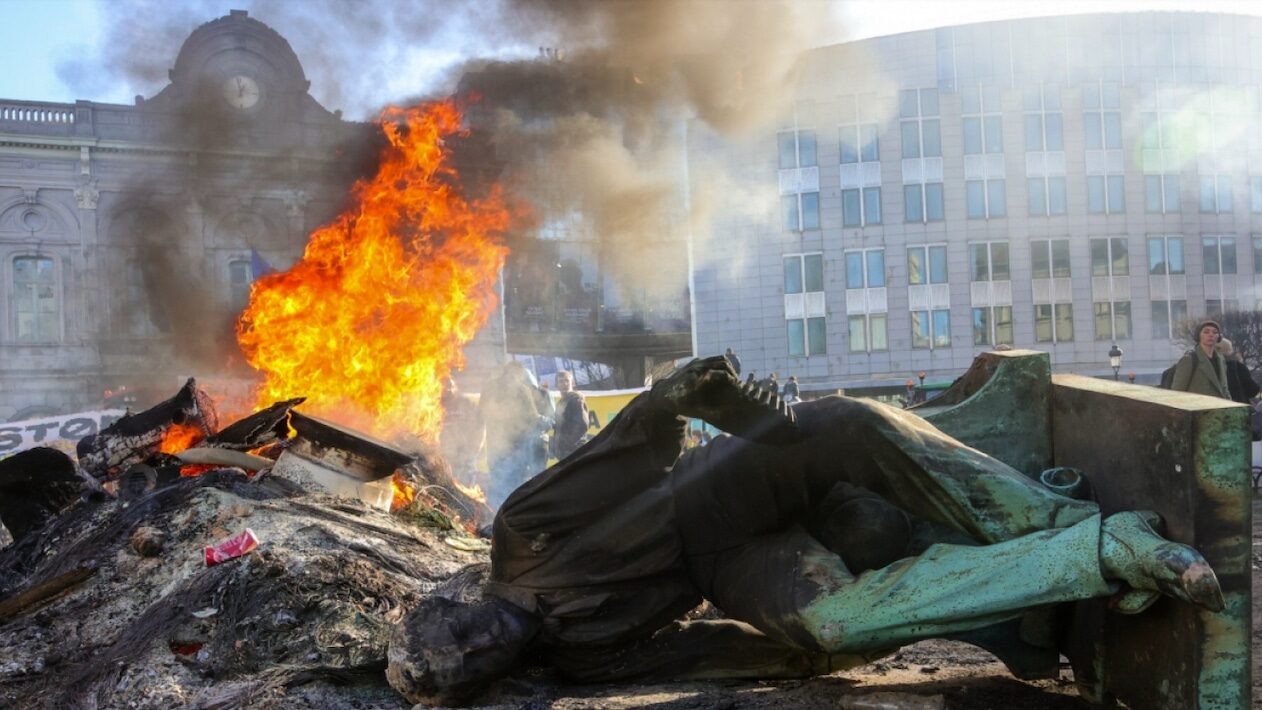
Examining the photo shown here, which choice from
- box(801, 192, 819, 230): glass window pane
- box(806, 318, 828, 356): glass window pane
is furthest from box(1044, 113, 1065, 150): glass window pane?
box(806, 318, 828, 356): glass window pane

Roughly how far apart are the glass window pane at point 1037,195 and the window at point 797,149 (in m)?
8.05

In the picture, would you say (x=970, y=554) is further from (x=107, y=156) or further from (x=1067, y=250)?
(x=1067, y=250)

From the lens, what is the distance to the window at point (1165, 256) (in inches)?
1451

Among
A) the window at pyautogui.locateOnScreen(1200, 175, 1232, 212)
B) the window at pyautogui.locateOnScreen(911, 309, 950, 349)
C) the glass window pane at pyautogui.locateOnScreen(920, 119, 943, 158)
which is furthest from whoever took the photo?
the window at pyautogui.locateOnScreen(1200, 175, 1232, 212)

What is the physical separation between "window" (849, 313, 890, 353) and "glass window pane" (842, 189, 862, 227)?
11.6 feet

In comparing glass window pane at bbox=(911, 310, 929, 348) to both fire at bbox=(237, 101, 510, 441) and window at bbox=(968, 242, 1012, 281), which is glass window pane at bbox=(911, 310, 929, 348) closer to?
window at bbox=(968, 242, 1012, 281)

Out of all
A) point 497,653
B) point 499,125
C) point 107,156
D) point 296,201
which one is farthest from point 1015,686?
point 107,156

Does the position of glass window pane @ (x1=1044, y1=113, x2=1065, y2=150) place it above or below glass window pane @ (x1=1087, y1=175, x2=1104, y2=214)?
above

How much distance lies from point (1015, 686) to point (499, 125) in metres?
13.3

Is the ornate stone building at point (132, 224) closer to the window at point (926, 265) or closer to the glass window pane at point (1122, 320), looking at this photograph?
the window at point (926, 265)

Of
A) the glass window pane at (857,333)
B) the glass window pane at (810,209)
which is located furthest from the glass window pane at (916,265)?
the glass window pane at (810,209)

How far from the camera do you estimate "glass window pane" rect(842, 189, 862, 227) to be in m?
36.3

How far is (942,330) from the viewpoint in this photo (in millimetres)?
36250

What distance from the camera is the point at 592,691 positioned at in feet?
12.2
